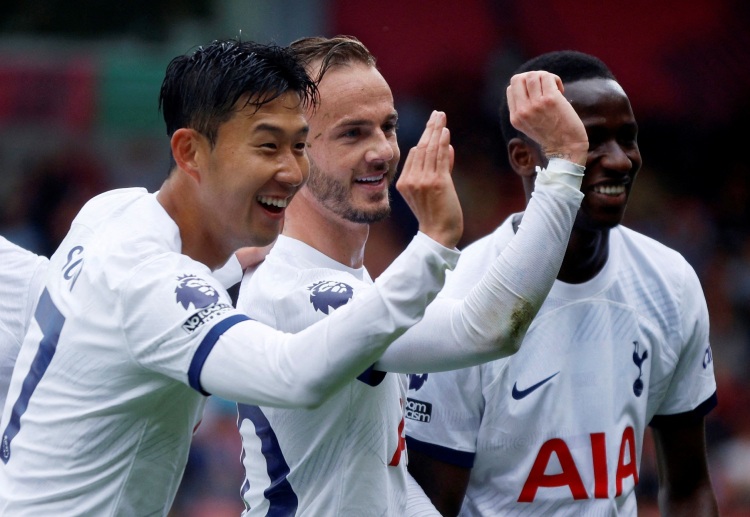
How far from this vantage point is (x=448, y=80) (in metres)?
10.2

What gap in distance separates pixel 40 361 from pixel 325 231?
2.86 ft

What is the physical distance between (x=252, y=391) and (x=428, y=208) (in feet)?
1.88

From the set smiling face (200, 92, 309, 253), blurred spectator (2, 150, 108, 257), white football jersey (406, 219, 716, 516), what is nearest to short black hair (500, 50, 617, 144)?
white football jersey (406, 219, 716, 516)

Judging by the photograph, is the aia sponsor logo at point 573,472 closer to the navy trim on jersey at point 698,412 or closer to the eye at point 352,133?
the navy trim on jersey at point 698,412

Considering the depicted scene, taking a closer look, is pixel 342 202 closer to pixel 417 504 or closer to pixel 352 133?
pixel 352 133

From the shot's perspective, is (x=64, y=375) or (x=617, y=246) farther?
(x=617, y=246)

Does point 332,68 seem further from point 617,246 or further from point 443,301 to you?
point 617,246

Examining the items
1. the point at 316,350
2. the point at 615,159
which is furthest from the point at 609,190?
the point at 316,350

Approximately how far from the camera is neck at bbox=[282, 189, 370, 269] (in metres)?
3.46

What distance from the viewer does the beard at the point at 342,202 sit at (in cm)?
343

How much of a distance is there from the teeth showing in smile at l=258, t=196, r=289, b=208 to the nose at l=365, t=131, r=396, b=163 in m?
0.38

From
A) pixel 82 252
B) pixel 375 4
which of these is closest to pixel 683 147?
pixel 375 4

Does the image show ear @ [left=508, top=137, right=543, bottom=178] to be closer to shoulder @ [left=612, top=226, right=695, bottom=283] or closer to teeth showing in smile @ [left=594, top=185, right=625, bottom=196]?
teeth showing in smile @ [left=594, top=185, right=625, bottom=196]

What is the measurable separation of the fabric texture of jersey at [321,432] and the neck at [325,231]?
0.22 ft
